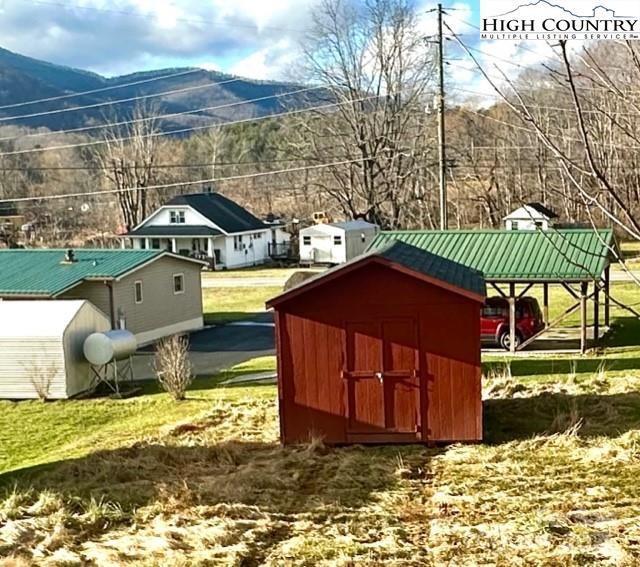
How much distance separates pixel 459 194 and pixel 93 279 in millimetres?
33332

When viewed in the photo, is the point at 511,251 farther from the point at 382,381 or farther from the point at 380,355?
the point at 382,381

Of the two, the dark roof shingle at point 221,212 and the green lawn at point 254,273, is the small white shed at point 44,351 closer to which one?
the green lawn at point 254,273

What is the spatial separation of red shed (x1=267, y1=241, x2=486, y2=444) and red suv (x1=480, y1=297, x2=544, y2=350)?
9.71 m

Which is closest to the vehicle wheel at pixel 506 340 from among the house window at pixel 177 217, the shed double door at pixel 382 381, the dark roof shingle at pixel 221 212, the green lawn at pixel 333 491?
the green lawn at pixel 333 491

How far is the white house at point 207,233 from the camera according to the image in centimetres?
5325

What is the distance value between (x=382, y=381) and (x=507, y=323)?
1030cm

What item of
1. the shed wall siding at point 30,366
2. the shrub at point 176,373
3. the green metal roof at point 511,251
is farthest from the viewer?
the shed wall siding at point 30,366

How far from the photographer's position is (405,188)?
5659cm

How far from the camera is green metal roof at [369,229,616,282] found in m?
19.8

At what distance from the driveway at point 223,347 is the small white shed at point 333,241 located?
19.6m

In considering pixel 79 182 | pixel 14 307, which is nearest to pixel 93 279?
pixel 14 307

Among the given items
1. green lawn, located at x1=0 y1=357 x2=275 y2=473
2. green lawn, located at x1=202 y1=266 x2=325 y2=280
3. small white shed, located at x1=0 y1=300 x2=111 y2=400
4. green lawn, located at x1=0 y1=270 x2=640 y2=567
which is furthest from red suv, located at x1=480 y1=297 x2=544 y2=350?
green lawn, located at x1=202 y1=266 x2=325 y2=280

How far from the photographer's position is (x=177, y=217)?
55.5 m

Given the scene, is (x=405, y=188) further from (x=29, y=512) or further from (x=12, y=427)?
(x=29, y=512)
